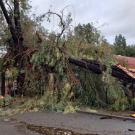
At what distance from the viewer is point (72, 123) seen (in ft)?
35.7

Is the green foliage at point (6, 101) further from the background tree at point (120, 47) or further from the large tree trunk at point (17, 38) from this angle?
the background tree at point (120, 47)

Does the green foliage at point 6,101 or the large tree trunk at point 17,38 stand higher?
the large tree trunk at point 17,38

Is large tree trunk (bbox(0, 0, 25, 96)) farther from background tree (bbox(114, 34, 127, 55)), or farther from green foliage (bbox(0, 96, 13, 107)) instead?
background tree (bbox(114, 34, 127, 55))

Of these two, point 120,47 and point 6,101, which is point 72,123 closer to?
point 6,101

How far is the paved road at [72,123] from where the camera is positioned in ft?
31.7

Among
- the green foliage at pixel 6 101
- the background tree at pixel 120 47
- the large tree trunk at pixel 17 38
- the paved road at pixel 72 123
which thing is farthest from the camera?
the background tree at pixel 120 47

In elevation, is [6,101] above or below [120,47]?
below

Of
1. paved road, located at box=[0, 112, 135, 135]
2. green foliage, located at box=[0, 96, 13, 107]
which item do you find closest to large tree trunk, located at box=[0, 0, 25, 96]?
green foliage, located at box=[0, 96, 13, 107]

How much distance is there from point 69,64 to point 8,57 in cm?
367

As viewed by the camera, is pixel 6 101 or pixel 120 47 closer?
pixel 6 101

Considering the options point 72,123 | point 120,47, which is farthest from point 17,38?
point 120,47

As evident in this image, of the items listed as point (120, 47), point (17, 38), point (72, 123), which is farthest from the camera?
point (120, 47)

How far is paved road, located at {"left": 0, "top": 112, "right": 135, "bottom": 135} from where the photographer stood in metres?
9.67

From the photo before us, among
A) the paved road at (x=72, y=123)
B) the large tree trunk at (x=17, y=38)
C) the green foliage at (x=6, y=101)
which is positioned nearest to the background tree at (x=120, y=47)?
the large tree trunk at (x=17, y=38)
